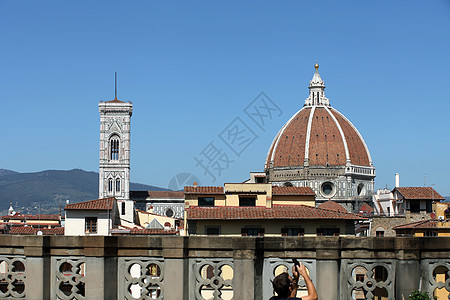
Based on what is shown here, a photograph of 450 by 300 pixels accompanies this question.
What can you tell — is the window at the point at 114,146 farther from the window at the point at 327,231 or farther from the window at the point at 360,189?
the window at the point at 327,231

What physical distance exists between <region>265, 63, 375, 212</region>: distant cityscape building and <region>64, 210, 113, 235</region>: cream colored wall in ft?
301

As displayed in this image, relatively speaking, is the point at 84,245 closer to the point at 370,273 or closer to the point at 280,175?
the point at 370,273

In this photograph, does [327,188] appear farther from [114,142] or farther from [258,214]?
[258,214]

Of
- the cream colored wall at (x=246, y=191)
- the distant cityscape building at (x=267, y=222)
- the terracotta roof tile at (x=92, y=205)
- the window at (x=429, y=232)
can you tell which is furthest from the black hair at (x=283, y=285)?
the terracotta roof tile at (x=92, y=205)

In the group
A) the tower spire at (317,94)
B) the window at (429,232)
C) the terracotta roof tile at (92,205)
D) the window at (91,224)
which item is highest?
the tower spire at (317,94)

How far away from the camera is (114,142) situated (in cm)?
12188

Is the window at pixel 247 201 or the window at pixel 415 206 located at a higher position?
the window at pixel 247 201

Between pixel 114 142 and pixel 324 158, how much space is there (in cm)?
5104

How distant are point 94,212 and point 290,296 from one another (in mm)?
54103

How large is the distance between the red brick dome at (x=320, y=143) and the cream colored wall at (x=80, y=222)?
95401mm

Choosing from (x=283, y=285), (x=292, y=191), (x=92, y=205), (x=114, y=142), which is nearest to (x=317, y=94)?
(x=114, y=142)

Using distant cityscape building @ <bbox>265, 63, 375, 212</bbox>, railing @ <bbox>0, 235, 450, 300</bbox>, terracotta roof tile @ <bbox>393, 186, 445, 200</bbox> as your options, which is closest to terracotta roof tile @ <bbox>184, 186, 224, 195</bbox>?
terracotta roof tile @ <bbox>393, 186, 445, 200</bbox>

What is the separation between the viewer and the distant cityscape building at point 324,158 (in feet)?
490

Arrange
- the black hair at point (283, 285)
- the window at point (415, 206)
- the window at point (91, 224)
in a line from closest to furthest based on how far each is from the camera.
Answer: the black hair at point (283, 285) → the window at point (91, 224) → the window at point (415, 206)
